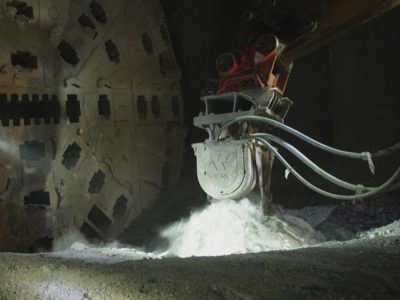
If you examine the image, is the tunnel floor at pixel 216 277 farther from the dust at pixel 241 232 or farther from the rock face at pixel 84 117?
the rock face at pixel 84 117

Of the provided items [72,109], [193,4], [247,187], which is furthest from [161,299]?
[193,4]

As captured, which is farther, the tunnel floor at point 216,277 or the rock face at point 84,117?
the rock face at point 84,117

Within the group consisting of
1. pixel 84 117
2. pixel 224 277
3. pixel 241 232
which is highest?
pixel 84 117

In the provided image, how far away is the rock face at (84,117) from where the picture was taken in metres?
5.15

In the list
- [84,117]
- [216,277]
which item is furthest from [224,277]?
[84,117]

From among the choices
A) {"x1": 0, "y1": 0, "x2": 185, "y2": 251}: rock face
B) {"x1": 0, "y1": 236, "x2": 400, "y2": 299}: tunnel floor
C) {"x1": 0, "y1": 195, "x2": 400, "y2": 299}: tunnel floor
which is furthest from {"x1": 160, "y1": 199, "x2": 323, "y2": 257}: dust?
{"x1": 0, "y1": 0, "x2": 185, "y2": 251}: rock face

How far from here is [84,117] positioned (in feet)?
19.6

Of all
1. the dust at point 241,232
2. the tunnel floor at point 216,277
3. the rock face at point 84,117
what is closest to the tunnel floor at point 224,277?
the tunnel floor at point 216,277

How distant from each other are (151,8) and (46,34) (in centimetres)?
218

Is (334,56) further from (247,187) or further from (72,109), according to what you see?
(72,109)

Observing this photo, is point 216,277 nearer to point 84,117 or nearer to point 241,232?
point 241,232

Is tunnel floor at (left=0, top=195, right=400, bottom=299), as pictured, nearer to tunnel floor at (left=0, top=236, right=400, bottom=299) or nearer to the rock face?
tunnel floor at (left=0, top=236, right=400, bottom=299)

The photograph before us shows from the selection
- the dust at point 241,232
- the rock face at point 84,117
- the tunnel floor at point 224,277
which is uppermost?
the rock face at point 84,117

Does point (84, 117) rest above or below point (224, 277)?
above
